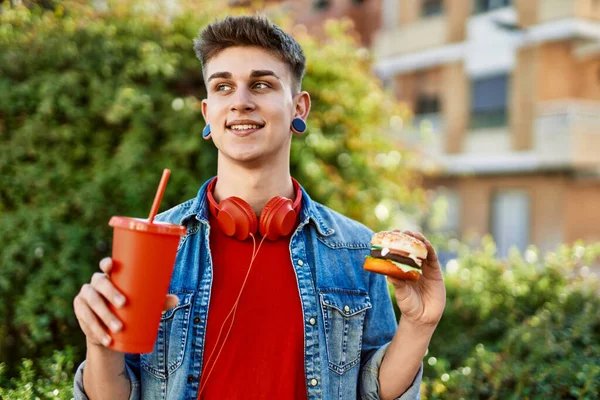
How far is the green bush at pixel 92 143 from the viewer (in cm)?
346

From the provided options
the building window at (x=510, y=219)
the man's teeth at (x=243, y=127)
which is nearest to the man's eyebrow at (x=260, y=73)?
the man's teeth at (x=243, y=127)

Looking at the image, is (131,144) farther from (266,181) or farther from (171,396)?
(171,396)

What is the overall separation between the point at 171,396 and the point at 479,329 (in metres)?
2.70

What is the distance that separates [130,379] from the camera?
1.81m

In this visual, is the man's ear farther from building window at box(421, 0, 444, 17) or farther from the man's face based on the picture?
building window at box(421, 0, 444, 17)

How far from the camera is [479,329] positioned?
4.00 meters

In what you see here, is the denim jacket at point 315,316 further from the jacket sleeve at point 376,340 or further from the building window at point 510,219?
the building window at point 510,219

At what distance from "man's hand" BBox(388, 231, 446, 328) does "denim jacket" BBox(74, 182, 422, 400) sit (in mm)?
188

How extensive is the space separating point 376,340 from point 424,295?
263 millimetres

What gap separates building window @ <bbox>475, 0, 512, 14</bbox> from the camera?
16547 millimetres

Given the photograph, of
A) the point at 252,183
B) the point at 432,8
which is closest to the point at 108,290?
the point at 252,183

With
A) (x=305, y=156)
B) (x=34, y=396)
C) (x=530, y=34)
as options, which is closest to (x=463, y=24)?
(x=530, y=34)

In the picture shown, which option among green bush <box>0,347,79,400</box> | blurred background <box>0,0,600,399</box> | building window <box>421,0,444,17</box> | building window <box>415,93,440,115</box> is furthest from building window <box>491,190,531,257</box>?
green bush <box>0,347,79,400</box>

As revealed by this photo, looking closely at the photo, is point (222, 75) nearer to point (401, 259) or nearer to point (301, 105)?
point (301, 105)
